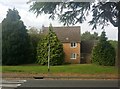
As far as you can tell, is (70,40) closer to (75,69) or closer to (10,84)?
(75,69)

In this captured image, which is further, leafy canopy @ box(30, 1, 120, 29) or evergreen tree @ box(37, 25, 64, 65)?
evergreen tree @ box(37, 25, 64, 65)

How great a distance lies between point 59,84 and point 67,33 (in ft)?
2.77

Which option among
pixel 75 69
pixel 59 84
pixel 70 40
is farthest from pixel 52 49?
pixel 59 84

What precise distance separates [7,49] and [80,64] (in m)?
1.13

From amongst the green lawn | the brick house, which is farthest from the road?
the brick house

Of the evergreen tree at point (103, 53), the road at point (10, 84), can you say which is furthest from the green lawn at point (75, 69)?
the road at point (10, 84)

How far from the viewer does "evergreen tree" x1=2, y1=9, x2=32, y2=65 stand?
397cm

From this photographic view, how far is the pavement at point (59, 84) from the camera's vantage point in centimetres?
423

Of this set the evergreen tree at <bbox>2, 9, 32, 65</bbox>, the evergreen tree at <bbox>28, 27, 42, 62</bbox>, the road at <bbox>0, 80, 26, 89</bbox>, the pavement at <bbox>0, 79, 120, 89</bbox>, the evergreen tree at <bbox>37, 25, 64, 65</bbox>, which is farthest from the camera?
the evergreen tree at <bbox>37, 25, 64, 65</bbox>

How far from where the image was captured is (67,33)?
4617 mm

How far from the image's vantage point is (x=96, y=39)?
15.1 ft

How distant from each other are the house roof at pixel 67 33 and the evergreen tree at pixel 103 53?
1.26 ft

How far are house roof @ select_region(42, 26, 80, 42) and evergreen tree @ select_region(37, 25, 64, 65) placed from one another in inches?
2.9

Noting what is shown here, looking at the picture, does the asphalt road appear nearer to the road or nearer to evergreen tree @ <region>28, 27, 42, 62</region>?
the road
